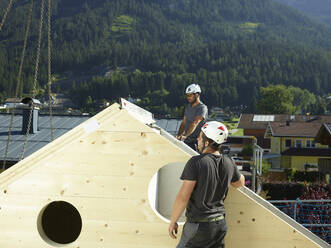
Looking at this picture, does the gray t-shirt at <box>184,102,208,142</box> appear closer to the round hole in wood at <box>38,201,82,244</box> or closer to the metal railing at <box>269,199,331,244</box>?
the round hole in wood at <box>38,201,82,244</box>

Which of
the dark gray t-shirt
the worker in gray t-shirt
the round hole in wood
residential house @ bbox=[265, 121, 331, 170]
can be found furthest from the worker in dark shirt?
residential house @ bbox=[265, 121, 331, 170]

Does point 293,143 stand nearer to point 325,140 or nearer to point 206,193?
point 325,140

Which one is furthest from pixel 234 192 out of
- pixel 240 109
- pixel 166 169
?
pixel 240 109

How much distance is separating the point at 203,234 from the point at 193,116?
2.84m

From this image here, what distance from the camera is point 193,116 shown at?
21.0 ft

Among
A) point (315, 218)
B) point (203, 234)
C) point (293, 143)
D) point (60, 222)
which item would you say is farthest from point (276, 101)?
point (203, 234)

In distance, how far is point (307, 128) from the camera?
193 feet

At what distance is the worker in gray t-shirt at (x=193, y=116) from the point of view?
620cm

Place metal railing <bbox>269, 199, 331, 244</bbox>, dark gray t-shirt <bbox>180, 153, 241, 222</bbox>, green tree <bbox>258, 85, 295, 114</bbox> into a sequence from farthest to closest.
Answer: green tree <bbox>258, 85, 295, 114</bbox>, metal railing <bbox>269, 199, 331, 244</bbox>, dark gray t-shirt <bbox>180, 153, 241, 222</bbox>

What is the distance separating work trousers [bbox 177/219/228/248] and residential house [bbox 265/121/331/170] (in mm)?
48466

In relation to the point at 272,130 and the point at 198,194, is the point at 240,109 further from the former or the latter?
the point at 198,194

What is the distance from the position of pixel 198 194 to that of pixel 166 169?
2.27m

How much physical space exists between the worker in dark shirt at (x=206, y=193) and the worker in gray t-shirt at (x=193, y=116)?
228 cm

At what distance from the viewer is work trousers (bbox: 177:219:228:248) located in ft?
12.4
